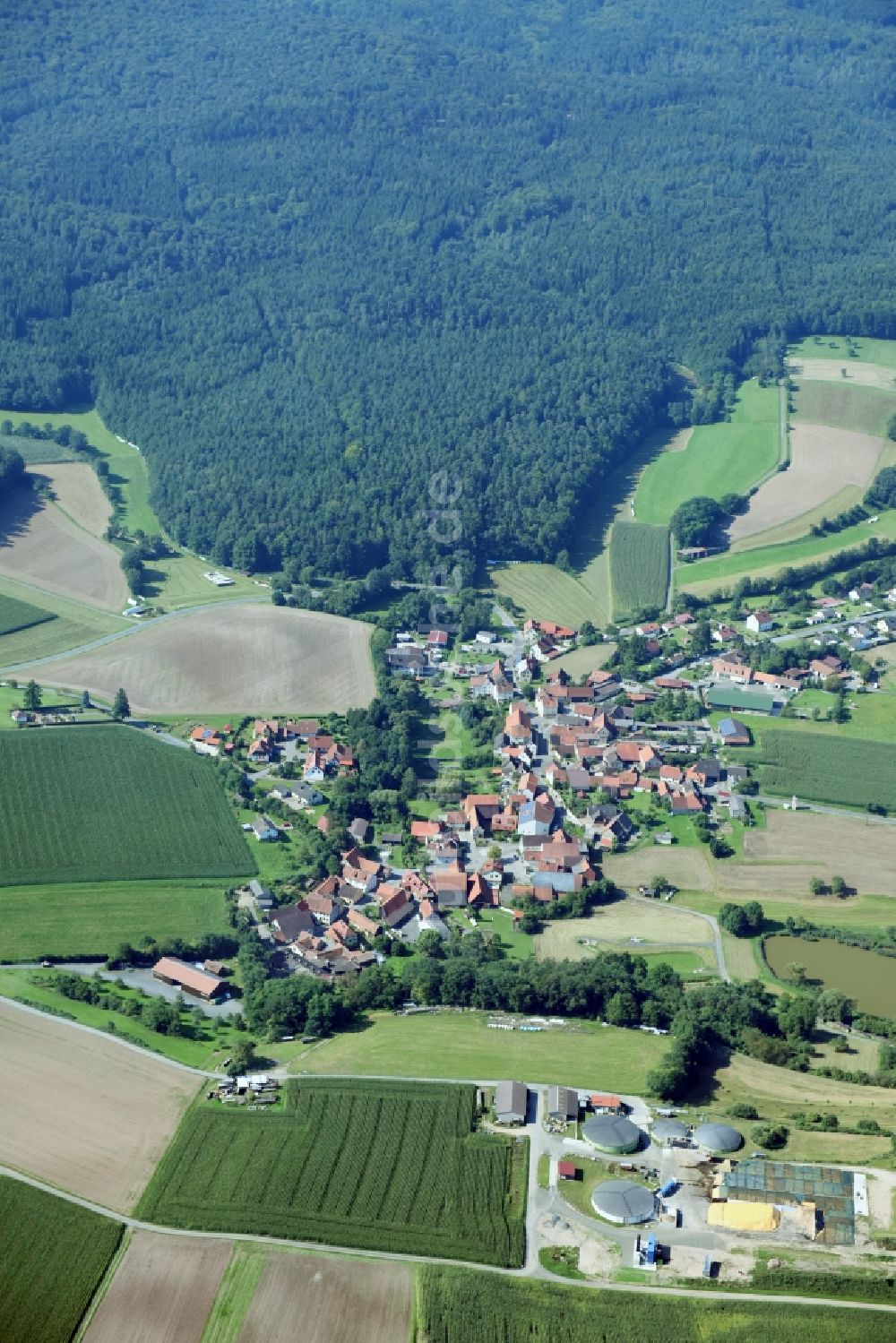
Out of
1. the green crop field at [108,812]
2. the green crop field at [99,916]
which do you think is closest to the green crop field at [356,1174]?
the green crop field at [99,916]

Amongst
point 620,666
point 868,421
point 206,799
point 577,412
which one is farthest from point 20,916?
point 868,421

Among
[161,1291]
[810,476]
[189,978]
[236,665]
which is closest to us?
[161,1291]

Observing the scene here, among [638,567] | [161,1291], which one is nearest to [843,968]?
[161,1291]

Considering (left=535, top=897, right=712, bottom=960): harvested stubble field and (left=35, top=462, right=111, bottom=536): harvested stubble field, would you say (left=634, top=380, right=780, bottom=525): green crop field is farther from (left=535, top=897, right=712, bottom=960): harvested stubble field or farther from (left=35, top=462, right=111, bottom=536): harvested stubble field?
(left=535, top=897, right=712, bottom=960): harvested stubble field

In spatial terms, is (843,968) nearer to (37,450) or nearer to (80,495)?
(80,495)

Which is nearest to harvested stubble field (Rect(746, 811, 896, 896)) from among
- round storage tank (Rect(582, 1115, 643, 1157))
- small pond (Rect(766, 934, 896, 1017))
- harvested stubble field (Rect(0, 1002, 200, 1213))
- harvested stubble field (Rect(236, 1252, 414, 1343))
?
small pond (Rect(766, 934, 896, 1017))

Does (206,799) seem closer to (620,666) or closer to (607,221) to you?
(620,666)
